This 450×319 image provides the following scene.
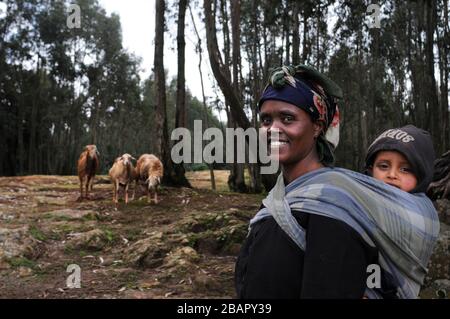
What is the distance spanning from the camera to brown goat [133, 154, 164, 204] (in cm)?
988

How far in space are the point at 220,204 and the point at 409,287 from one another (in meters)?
8.27

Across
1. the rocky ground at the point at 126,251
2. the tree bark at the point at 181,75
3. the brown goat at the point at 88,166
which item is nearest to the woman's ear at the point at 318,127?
the rocky ground at the point at 126,251

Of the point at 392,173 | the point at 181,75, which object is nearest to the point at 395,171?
the point at 392,173

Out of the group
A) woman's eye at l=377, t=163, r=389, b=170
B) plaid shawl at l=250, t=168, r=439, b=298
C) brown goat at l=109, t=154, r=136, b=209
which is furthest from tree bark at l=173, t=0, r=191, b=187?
plaid shawl at l=250, t=168, r=439, b=298

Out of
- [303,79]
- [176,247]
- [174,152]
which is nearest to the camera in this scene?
[303,79]

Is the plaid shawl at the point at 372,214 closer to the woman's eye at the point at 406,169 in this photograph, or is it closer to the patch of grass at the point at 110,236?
the woman's eye at the point at 406,169

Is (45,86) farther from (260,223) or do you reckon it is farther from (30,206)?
(260,223)

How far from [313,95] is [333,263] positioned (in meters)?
0.55

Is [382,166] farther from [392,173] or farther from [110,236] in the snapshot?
[110,236]

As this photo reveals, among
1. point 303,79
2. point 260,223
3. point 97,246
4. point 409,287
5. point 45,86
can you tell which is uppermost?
point 45,86

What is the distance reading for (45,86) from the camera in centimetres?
3278

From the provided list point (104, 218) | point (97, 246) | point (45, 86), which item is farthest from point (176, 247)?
point (45, 86)

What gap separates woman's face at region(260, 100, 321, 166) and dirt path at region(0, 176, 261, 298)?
346cm
